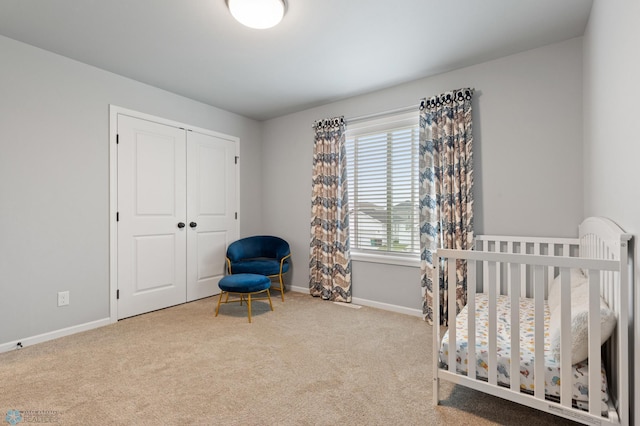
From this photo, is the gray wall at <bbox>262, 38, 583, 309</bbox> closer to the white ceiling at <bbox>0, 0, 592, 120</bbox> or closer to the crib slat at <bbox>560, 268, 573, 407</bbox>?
the white ceiling at <bbox>0, 0, 592, 120</bbox>

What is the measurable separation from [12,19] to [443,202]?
3.66 m

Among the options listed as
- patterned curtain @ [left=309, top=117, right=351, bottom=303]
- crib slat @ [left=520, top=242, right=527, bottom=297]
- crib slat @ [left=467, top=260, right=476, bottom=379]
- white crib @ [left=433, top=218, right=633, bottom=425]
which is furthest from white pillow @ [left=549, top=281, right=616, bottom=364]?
patterned curtain @ [left=309, top=117, right=351, bottom=303]

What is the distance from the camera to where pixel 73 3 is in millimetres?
2055

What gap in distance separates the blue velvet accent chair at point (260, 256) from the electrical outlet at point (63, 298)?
4.98ft

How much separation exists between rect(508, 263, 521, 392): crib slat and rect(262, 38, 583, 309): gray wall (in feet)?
4.72

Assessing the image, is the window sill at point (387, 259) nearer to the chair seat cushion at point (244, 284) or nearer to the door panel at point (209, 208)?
the chair seat cushion at point (244, 284)

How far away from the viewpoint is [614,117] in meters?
1.59

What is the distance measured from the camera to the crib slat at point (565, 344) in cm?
137

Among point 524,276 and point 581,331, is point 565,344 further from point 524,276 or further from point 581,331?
point 524,276

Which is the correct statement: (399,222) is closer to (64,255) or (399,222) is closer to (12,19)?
(64,255)

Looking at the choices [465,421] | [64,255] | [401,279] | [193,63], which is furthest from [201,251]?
[465,421]

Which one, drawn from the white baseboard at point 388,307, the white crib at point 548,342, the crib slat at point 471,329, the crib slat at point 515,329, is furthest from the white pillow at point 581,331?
the white baseboard at point 388,307

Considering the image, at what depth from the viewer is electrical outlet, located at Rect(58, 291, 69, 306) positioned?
2715mm

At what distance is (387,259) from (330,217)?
33.4 inches
